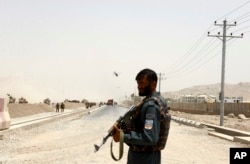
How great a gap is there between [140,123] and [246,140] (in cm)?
1809

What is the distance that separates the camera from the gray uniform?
3.99m

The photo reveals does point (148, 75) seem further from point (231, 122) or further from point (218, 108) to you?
point (218, 108)

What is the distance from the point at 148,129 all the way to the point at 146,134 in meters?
0.05

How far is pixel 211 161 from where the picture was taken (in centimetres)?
1395

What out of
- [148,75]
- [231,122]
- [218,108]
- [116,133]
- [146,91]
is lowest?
[231,122]

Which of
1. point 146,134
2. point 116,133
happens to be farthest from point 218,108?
point 146,134

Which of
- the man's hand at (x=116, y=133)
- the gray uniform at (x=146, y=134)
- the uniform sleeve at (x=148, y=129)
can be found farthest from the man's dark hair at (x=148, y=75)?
the man's hand at (x=116, y=133)

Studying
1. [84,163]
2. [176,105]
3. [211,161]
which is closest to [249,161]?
[84,163]

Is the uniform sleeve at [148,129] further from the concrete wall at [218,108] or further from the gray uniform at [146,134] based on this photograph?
the concrete wall at [218,108]

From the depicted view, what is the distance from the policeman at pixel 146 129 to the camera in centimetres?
400

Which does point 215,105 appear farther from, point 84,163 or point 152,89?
point 152,89

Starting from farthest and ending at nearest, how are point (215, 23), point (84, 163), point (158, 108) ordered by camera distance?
point (215, 23) → point (84, 163) → point (158, 108)

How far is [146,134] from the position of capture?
399 cm

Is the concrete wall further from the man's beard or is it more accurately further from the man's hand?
the man's hand
